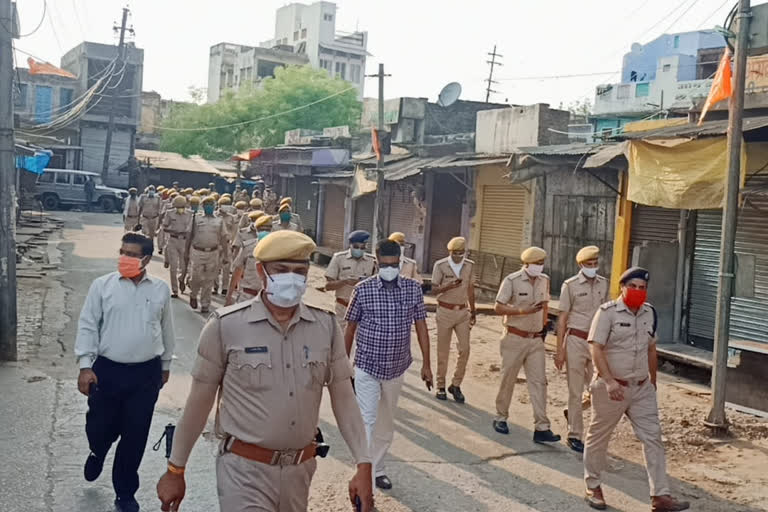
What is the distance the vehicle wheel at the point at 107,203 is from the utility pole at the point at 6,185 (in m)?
33.4

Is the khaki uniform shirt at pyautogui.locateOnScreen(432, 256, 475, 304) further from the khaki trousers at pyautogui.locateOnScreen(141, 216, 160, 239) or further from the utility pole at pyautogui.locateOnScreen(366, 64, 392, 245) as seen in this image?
the khaki trousers at pyautogui.locateOnScreen(141, 216, 160, 239)

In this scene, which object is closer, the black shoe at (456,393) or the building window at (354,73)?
the black shoe at (456,393)

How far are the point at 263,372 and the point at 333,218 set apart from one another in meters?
26.1

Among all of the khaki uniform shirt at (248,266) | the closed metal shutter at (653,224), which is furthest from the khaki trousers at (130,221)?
the closed metal shutter at (653,224)

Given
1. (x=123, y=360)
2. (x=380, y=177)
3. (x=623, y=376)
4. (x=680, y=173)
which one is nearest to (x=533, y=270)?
(x=623, y=376)

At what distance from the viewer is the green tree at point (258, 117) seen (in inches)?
2158

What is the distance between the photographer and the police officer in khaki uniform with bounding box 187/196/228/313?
45.8 ft

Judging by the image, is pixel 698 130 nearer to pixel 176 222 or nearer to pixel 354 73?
pixel 176 222

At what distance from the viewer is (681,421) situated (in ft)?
29.2

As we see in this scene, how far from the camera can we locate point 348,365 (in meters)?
3.73

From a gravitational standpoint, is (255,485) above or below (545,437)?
above

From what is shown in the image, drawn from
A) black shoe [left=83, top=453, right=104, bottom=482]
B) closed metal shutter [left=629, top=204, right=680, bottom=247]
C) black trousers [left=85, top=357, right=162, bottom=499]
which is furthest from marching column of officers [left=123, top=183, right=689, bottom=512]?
closed metal shutter [left=629, top=204, right=680, bottom=247]

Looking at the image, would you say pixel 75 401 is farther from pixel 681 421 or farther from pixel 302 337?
pixel 681 421

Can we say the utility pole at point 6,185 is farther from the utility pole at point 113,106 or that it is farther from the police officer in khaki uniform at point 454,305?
the utility pole at point 113,106
